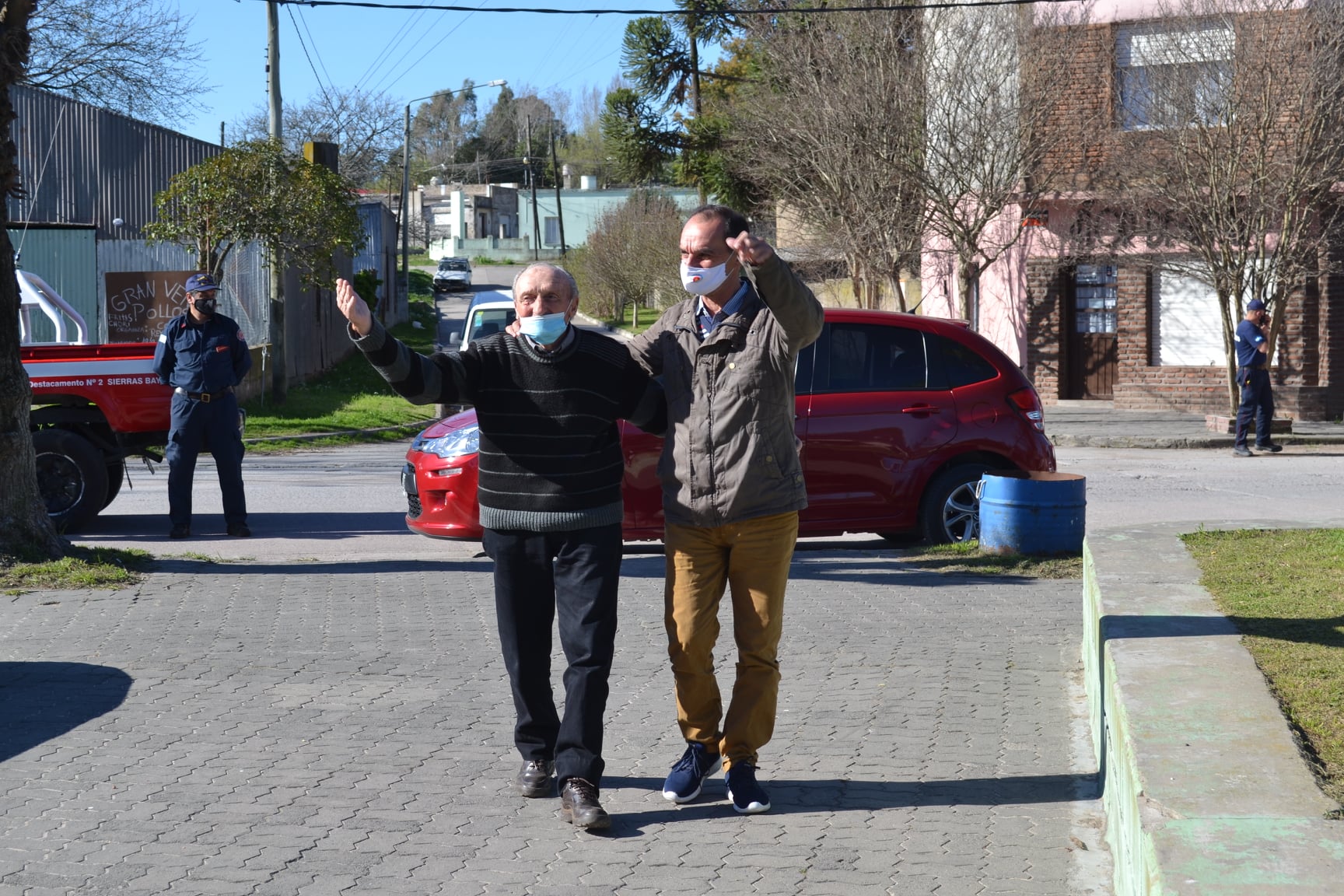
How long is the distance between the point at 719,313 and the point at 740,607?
1010 millimetres

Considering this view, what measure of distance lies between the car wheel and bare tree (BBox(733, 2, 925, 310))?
1510 cm

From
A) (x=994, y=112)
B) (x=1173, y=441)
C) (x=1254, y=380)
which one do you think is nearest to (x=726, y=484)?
(x=1254, y=380)

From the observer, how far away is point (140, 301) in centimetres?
2269

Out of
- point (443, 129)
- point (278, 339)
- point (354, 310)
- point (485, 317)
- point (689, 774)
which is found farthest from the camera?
point (443, 129)

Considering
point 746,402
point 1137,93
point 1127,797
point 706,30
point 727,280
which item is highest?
point 706,30

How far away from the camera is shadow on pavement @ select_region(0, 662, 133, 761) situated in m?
5.67

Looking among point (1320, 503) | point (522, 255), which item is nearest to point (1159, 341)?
point (1320, 503)

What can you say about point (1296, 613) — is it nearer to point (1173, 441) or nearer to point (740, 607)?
point (740, 607)

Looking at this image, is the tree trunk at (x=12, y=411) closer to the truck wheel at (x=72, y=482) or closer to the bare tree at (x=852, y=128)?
the truck wheel at (x=72, y=482)

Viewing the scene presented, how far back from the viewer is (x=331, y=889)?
4.13 m

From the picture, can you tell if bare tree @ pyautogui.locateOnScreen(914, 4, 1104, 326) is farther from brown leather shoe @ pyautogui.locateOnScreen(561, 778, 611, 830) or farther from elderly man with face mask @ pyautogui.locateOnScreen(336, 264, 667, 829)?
brown leather shoe @ pyautogui.locateOnScreen(561, 778, 611, 830)

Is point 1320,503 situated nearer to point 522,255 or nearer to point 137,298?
point 137,298

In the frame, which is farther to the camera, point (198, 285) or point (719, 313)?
point (198, 285)

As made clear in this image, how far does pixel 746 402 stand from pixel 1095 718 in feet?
6.44
